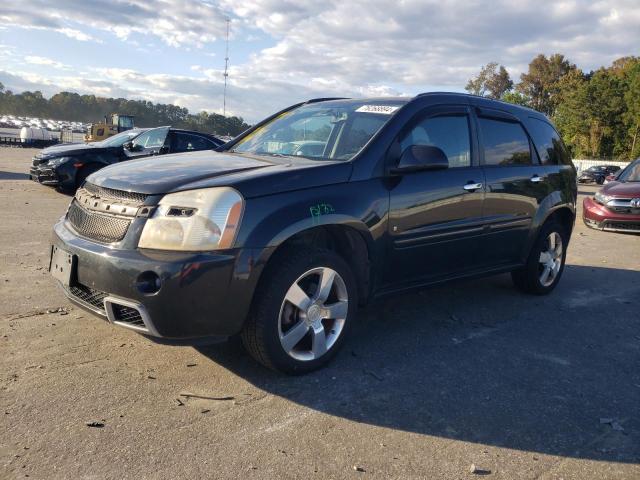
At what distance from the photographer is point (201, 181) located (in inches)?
130

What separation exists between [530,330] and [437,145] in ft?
5.67

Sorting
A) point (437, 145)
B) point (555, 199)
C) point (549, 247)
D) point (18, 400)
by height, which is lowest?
point (18, 400)

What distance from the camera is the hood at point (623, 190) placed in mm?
10500

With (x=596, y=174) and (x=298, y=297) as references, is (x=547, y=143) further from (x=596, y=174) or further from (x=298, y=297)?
(x=596, y=174)

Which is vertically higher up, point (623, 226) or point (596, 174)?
point (596, 174)

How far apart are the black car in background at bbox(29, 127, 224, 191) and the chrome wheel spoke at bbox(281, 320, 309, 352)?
322 inches

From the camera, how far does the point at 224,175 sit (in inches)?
134

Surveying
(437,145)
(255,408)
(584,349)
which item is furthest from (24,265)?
(584,349)

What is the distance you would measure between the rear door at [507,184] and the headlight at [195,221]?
2439 millimetres

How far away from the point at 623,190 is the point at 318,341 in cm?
928

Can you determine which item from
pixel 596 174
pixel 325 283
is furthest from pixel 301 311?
pixel 596 174

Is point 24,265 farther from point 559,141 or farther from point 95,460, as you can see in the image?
point 559,141

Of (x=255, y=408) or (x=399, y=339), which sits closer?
(x=255, y=408)

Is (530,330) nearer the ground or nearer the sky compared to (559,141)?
nearer the ground
